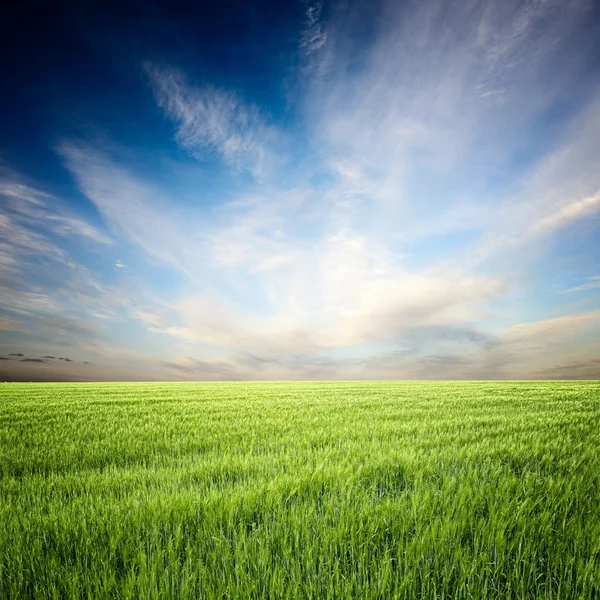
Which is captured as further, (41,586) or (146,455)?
(146,455)

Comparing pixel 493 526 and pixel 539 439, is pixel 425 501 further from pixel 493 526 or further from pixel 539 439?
pixel 539 439

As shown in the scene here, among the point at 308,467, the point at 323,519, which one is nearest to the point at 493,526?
the point at 323,519

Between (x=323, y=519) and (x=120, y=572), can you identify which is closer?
(x=120, y=572)

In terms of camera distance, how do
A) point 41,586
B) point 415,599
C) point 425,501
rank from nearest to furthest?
point 415,599
point 41,586
point 425,501

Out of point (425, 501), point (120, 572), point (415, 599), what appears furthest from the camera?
point (425, 501)

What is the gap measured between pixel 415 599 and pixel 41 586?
7.62 ft

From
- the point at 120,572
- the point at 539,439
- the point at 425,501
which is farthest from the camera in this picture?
the point at 539,439

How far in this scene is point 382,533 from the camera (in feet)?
8.34

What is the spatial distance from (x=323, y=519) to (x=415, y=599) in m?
0.93

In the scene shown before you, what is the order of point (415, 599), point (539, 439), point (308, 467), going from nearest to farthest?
1. point (415, 599)
2. point (308, 467)
3. point (539, 439)

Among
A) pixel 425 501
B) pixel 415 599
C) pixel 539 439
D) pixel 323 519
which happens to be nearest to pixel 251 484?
pixel 323 519

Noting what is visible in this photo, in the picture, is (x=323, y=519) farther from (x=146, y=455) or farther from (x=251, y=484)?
(x=146, y=455)

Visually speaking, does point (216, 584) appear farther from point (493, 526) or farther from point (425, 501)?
point (493, 526)

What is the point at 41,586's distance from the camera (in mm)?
2012
